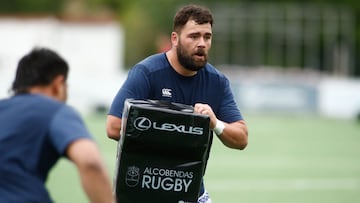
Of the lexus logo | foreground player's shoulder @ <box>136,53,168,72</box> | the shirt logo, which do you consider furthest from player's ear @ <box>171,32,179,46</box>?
the lexus logo

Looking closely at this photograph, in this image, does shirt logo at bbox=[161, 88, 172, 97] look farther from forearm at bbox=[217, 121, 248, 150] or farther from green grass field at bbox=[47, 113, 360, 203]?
green grass field at bbox=[47, 113, 360, 203]

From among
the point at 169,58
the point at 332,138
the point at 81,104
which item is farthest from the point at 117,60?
the point at 169,58

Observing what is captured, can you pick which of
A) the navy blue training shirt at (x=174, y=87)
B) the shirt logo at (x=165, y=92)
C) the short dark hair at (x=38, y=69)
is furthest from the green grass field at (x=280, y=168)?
the short dark hair at (x=38, y=69)

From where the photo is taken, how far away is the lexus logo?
6793 millimetres

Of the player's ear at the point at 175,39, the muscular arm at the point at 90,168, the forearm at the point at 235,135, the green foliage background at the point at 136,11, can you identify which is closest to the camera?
the muscular arm at the point at 90,168

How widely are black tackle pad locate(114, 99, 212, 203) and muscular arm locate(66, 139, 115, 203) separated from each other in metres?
1.49

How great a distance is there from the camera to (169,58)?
759 centimetres

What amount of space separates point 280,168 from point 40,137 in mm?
14137

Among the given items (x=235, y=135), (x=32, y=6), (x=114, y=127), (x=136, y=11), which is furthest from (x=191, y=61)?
(x=32, y=6)

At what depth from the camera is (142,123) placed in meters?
6.80

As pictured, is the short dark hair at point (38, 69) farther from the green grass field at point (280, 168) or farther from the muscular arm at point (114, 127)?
the green grass field at point (280, 168)

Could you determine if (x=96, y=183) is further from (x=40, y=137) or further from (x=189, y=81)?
(x=189, y=81)

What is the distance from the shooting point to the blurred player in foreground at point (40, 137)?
5.27m

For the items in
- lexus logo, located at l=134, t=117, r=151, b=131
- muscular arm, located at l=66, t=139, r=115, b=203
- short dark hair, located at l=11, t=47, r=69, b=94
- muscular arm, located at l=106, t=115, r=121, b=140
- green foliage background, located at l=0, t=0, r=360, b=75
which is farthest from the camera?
green foliage background, located at l=0, t=0, r=360, b=75
